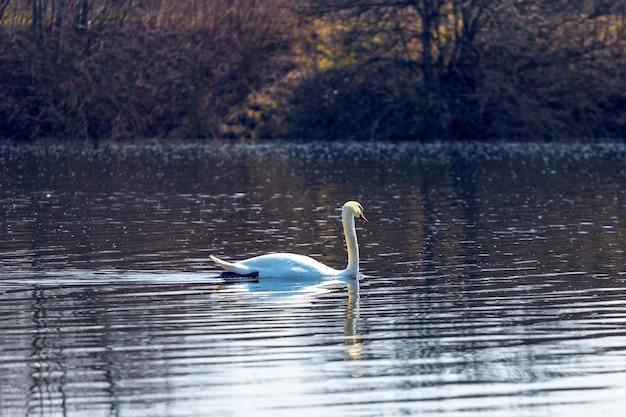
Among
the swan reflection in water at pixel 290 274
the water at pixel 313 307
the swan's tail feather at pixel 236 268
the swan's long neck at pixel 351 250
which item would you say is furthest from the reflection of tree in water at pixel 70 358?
the swan's long neck at pixel 351 250

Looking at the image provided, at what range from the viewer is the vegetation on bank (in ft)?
127

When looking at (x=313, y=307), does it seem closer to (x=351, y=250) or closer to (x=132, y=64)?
(x=351, y=250)

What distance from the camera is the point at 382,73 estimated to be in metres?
39.3

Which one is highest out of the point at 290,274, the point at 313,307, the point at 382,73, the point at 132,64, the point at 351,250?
the point at 132,64

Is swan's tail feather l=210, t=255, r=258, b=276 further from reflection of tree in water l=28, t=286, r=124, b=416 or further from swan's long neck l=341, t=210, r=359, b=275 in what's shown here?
reflection of tree in water l=28, t=286, r=124, b=416

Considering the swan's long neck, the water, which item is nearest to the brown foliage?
the water

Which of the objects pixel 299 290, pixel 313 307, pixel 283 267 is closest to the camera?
pixel 313 307

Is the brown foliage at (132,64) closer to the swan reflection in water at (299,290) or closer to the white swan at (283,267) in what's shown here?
the white swan at (283,267)

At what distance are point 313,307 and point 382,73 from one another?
97.0ft

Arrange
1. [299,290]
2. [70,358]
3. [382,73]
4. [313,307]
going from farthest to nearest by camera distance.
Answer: [382,73] → [299,290] → [313,307] → [70,358]

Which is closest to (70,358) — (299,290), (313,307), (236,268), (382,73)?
(313,307)

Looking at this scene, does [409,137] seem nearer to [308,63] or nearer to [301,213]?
[308,63]

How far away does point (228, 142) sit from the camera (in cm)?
4012

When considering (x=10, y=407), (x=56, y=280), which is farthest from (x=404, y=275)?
(x=10, y=407)
